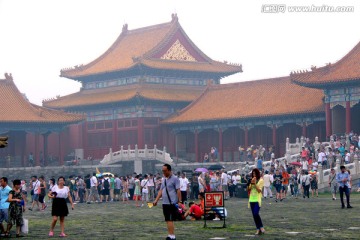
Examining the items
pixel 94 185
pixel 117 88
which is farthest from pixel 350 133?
pixel 117 88

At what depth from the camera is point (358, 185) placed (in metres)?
41.6

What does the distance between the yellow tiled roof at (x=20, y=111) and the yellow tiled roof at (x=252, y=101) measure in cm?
790

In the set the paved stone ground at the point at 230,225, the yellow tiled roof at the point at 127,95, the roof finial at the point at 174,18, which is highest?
the roof finial at the point at 174,18

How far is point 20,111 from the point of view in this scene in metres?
62.8

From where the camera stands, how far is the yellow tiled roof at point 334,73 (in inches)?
2106

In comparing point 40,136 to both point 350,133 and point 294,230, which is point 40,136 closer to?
point 350,133

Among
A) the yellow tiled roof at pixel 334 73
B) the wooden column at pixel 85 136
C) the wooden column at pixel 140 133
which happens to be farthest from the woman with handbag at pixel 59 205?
the wooden column at pixel 85 136

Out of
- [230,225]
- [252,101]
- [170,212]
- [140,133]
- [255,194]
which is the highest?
[252,101]

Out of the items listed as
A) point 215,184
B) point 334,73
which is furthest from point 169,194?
point 334,73

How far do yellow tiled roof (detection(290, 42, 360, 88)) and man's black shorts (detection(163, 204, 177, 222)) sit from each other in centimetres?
3616

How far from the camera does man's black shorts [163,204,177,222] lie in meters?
18.1

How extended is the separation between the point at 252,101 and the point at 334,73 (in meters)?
9.12

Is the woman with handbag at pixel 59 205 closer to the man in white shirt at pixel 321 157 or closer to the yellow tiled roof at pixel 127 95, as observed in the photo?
the man in white shirt at pixel 321 157

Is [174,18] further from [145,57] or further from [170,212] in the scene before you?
[170,212]
